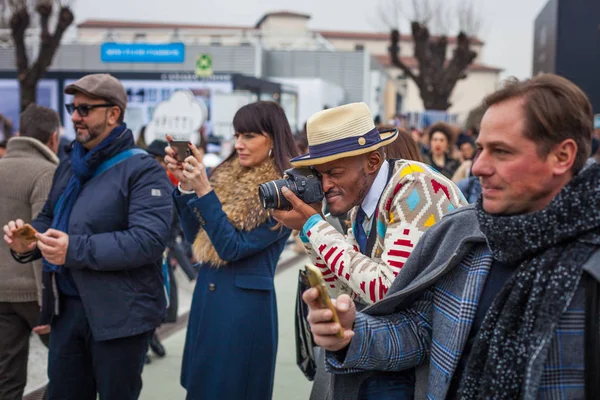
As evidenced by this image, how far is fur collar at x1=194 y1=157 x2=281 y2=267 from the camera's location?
11.7ft

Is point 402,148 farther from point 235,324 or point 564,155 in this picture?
point 564,155

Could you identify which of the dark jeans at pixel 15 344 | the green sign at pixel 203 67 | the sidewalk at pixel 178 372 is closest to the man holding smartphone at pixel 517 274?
the dark jeans at pixel 15 344

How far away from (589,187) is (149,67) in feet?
132

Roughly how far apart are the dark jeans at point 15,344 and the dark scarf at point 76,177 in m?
0.79

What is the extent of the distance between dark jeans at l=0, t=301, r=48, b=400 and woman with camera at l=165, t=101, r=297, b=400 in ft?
3.58

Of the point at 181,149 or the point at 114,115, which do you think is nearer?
the point at 181,149

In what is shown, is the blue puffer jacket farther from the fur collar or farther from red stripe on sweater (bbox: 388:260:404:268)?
red stripe on sweater (bbox: 388:260:404:268)

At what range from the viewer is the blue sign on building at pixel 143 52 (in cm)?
2425

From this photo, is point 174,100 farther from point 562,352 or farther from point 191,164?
point 562,352

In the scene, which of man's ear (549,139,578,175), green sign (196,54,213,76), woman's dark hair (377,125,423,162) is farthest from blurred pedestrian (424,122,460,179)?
green sign (196,54,213,76)

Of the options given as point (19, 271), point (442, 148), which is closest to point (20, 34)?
point (442, 148)

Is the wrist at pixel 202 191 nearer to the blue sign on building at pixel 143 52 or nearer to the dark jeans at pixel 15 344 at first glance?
the dark jeans at pixel 15 344

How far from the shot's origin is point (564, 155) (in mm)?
1637

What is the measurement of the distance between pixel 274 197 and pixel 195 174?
3.17 feet
